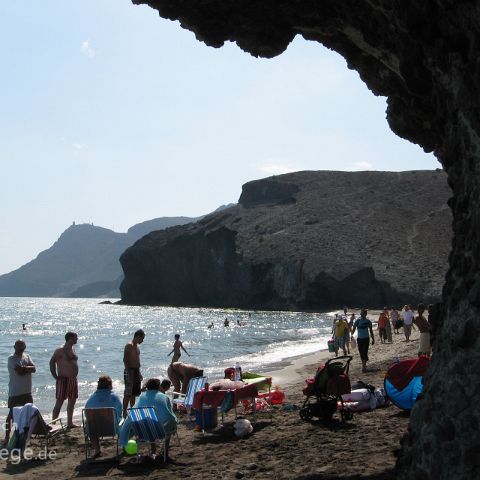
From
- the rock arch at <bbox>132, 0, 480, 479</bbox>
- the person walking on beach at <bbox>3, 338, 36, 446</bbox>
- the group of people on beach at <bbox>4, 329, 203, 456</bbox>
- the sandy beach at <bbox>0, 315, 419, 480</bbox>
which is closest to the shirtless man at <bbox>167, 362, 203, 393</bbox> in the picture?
the group of people on beach at <bbox>4, 329, 203, 456</bbox>

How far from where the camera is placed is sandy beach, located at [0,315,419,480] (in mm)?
6738

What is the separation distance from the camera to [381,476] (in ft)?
19.8

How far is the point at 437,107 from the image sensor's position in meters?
6.23

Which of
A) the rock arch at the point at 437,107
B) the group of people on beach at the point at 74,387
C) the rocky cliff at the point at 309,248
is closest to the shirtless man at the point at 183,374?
the group of people on beach at the point at 74,387

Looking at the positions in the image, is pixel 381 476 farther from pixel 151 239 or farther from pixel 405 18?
pixel 151 239

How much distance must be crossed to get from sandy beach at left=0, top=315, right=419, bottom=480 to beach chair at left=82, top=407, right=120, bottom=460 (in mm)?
349

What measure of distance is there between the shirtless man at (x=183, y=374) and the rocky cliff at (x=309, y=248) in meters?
63.7

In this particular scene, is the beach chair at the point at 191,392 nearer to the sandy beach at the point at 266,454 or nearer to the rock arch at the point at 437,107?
the sandy beach at the point at 266,454

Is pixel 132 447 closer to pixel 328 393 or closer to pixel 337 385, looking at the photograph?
pixel 328 393

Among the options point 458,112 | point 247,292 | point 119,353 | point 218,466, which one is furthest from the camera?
point 247,292

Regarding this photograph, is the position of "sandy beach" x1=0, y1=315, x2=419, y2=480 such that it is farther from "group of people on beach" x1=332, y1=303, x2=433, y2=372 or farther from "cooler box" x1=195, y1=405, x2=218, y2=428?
"group of people on beach" x1=332, y1=303, x2=433, y2=372

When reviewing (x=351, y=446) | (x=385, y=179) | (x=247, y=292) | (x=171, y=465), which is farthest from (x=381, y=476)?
(x=385, y=179)

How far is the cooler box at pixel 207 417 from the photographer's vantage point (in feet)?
31.4

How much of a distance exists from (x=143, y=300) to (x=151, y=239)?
1331cm
